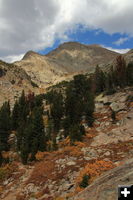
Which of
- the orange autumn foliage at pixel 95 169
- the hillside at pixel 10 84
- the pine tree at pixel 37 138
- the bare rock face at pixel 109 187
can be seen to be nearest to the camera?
the bare rock face at pixel 109 187

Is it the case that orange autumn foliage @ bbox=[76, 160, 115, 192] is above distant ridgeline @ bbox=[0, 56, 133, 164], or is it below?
below

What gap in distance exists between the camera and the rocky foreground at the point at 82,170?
12242 mm

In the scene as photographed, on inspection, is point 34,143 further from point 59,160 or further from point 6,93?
point 6,93

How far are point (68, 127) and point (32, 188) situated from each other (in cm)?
1845

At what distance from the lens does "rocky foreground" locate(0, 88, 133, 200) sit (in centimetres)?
1224

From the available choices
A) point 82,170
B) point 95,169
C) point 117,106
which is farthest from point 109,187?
point 117,106

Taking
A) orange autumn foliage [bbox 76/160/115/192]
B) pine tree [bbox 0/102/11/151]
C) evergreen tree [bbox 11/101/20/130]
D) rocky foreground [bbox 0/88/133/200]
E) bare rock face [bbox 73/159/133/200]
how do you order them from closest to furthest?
bare rock face [bbox 73/159/133/200], rocky foreground [bbox 0/88/133/200], orange autumn foliage [bbox 76/160/115/192], pine tree [bbox 0/102/11/151], evergreen tree [bbox 11/101/20/130]

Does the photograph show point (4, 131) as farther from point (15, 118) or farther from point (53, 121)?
point (53, 121)

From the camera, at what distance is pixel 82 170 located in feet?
57.5

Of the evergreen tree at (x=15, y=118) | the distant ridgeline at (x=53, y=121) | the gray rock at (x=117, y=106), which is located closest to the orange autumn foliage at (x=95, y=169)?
the distant ridgeline at (x=53, y=121)

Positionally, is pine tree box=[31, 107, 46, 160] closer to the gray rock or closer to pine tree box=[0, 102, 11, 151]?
pine tree box=[0, 102, 11, 151]

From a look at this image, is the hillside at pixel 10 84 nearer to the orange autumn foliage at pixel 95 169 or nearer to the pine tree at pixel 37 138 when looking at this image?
the pine tree at pixel 37 138

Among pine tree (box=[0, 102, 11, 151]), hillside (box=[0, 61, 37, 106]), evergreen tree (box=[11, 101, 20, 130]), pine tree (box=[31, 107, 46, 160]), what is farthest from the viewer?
hillside (box=[0, 61, 37, 106])

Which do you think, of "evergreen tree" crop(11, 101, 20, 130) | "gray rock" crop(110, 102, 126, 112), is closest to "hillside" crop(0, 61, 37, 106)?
"evergreen tree" crop(11, 101, 20, 130)
